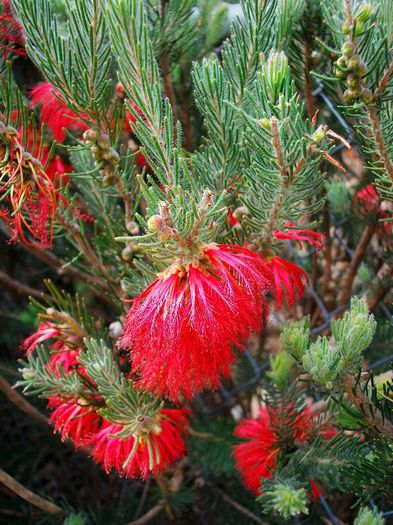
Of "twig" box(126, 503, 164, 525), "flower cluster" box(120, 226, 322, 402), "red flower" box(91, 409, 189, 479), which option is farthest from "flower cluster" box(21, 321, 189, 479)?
"twig" box(126, 503, 164, 525)

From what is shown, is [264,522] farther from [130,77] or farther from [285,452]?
[130,77]

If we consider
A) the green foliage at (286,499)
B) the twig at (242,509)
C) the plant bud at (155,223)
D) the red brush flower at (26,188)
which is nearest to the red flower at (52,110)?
the red brush flower at (26,188)

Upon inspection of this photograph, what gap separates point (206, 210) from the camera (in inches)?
14.9

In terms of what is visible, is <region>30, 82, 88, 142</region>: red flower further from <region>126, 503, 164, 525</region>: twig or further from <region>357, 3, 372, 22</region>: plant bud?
<region>126, 503, 164, 525</region>: twig

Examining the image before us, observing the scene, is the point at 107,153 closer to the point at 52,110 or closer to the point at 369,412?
the point at 52,110

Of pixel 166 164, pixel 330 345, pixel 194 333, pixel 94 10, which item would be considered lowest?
pixel 330 345

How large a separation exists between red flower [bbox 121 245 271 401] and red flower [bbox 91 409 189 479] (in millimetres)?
108

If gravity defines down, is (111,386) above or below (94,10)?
below

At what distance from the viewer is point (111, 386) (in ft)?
1.67

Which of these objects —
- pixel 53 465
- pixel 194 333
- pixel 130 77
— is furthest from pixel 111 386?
pixel 53 465

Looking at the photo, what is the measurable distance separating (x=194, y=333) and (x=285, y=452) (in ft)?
0.89

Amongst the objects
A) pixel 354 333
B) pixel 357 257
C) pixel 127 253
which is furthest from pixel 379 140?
pixel 357 257

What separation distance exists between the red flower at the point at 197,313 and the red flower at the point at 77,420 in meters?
0.16

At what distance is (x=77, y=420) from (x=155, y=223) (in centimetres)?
32
